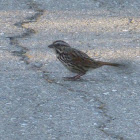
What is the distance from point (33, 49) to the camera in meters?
7.95

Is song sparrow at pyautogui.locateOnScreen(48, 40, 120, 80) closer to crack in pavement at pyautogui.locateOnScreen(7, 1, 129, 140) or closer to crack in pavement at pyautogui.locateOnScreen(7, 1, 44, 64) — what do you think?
crack in pavement at pyautogui.locateOnScreen(7, 1, 129, 140)

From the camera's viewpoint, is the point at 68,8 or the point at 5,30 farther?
the point at 68,8

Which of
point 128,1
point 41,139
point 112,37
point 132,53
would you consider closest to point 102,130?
point 41,139

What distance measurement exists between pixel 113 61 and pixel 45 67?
0.86 meters

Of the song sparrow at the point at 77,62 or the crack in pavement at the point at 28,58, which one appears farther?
the song sparrow at the point at 77,62

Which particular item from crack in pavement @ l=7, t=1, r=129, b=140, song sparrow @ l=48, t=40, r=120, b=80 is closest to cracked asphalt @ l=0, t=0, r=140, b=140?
crack in pavement @ l=7, t=1, r=129, b=140

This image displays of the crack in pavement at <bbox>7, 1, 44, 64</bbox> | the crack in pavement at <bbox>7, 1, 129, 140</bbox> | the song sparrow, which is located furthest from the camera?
the crack in pavement at <bbox>7, 1, 44, 64</bbox>

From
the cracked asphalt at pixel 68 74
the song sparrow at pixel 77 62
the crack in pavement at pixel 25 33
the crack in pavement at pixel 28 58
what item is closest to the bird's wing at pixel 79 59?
the song sparrow at pixel 77 62

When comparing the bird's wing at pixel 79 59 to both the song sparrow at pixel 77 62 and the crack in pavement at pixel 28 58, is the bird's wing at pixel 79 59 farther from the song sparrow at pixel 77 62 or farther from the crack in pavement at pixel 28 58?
the crack in pavement at pixel 28 58

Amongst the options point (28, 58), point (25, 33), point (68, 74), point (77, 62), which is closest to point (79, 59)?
point (77, 62)

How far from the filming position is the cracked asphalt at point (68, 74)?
5.61 m

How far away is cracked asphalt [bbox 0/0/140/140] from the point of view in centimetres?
561

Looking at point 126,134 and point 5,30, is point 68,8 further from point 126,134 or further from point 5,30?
point 126,134

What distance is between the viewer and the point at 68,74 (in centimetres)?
721
